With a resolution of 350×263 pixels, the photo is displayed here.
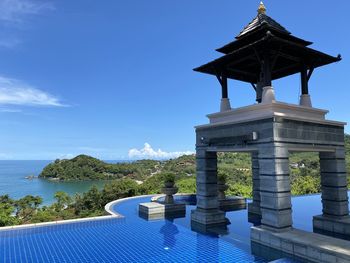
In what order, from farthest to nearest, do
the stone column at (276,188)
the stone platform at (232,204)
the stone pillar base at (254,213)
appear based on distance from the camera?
1. the stone platform at (232,204)
2. the stone pillar base at (254,213)
3. the stone column at (276,188)

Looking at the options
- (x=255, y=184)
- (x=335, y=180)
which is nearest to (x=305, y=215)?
(x=255, y=184)

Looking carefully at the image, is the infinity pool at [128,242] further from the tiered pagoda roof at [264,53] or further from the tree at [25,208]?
the tree at [25,208]

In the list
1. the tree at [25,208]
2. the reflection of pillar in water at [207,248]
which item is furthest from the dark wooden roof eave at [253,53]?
the tree at [25,208]

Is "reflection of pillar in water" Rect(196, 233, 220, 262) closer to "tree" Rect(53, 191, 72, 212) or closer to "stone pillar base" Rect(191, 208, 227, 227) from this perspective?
"stone pillar base" Rect(191, 208, 227, 227)

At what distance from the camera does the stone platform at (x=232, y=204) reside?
16.3 metres

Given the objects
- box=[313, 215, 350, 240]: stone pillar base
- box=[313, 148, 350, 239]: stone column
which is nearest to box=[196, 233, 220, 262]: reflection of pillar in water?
box=[313, 215, 350, 240]: stone pillar base

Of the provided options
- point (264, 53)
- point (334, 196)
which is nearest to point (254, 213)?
point (334, 196)

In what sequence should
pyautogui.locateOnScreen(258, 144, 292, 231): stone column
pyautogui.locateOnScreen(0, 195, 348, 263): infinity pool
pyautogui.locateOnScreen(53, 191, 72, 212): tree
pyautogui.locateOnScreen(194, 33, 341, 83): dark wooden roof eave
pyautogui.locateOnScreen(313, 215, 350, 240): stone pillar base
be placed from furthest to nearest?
1. pyautogui.locateOnScreen(53, 191, 72, 212): tree
2. pyautogui.locateOnScreen(313, 215, 350, 240): stone pillar base
3. pyautogui.locateOnScreen(194, 33, 341, 83): dark wooden roof eave
4. pyautogui.locateOnScreen(258, 144, 292, 231): stone column
5. pyautogui.locateOnScreen(0, 195, 348, 263): infinity pool

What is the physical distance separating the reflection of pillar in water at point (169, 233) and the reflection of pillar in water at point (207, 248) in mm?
917

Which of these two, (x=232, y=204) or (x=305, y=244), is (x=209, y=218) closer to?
(x=232, y=204)

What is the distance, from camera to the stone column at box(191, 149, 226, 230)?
493 inches

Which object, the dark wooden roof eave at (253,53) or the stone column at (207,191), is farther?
the stone column at (207,191)

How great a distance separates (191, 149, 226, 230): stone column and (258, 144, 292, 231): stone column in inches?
123

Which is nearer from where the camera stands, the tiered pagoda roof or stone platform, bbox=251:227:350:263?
stone platform, bbox=251:227:350:263
